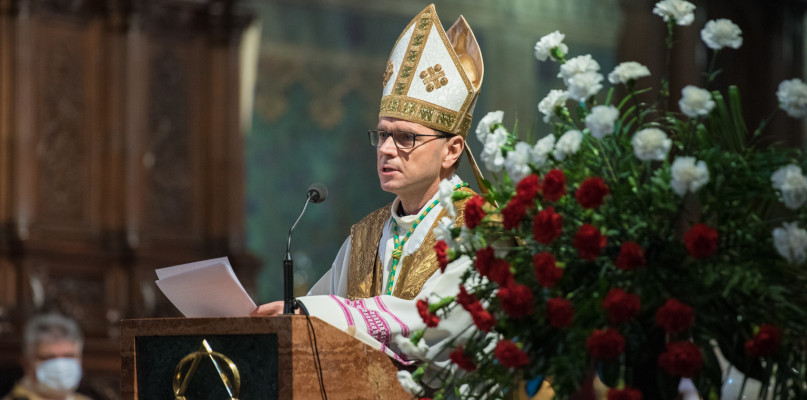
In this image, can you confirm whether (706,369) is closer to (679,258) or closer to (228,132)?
(679,258)

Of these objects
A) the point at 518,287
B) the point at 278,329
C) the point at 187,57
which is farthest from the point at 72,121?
the point at 518,287

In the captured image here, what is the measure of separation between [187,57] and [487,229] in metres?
5.82

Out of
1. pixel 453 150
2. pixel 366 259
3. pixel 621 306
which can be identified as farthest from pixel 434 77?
pixel 621 306

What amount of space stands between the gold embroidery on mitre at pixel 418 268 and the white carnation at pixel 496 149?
806 mm

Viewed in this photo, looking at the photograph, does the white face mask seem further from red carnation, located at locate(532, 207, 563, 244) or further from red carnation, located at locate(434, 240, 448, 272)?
red carnation, located at locate(532, 207, 563, 244)

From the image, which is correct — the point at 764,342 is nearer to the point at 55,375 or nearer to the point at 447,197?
the point at 447,197

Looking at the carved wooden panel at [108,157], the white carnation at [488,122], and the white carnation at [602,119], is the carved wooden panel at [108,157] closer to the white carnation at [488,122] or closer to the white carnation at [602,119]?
the white carnation at [488,122]

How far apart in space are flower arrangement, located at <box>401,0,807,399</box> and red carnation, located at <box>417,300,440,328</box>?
0.08 metres

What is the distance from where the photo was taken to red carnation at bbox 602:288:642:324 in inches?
92.3

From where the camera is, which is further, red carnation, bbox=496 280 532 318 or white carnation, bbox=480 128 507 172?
white carnation, bbox=480 128 507 172

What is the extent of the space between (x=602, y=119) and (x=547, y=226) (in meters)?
0.24

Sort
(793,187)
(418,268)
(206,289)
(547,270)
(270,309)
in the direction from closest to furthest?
(793,187), (547,270), (206,289), (270,309), (418,268)

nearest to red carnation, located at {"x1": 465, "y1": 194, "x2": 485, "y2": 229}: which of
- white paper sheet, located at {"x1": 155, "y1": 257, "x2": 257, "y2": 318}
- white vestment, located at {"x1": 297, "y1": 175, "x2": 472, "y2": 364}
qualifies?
white vestment, located at {"x1": 297, "y1": 175, "x2": 472, "y2": 364}

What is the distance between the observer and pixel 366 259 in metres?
3.84
